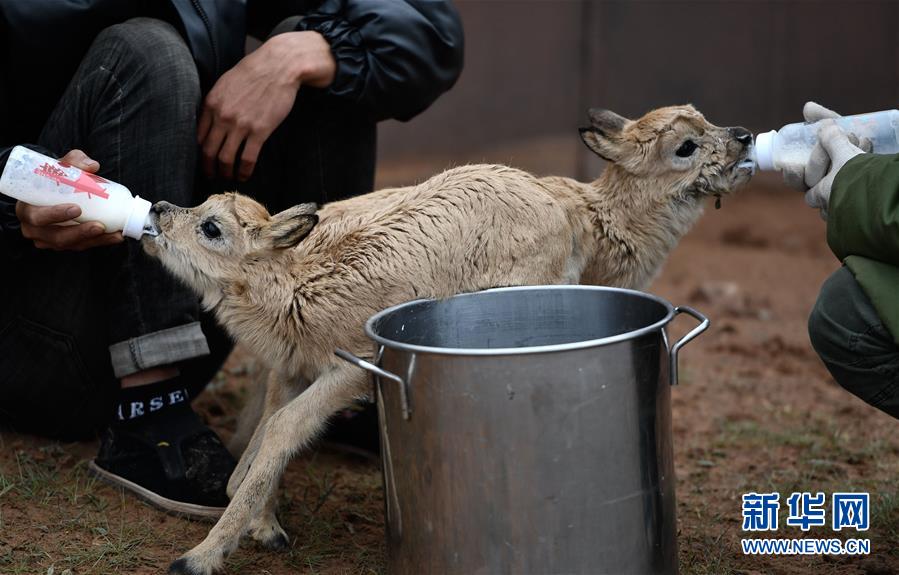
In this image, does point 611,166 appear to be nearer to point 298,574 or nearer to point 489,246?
point 489,246

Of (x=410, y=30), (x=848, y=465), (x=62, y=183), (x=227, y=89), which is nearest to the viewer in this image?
(x=62, y=183)

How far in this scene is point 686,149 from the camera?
405 centimetres

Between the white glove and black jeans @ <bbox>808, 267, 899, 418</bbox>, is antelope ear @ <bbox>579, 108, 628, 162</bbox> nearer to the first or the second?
the white glove

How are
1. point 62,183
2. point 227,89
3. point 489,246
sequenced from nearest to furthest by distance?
1. point 62,183
2. point 489,246
3. point 227,89

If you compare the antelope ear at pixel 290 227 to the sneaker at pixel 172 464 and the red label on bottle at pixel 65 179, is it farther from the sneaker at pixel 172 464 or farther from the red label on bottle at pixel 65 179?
the sneaker at pixel 172 464

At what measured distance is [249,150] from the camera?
155 inches

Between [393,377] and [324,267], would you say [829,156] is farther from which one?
[324,267]

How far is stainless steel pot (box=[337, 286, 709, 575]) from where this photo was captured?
8.95 ft

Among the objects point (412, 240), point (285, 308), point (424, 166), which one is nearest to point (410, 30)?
point (412, 240)

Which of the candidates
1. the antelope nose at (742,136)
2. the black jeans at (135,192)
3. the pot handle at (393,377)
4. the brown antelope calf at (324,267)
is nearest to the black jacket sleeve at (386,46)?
the black jeans at (135,192)

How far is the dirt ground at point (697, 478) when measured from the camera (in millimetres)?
3475

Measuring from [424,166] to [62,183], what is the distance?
7.10 m

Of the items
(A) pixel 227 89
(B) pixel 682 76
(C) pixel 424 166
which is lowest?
(C) pixel 424 166

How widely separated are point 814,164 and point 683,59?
7.11 metres
